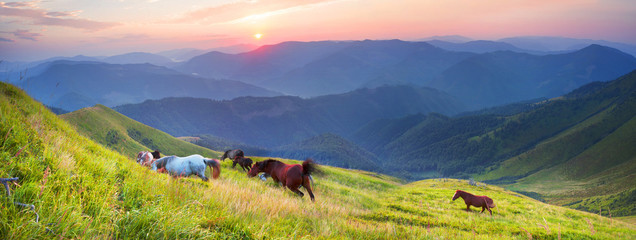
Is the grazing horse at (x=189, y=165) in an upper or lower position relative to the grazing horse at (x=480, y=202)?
upper

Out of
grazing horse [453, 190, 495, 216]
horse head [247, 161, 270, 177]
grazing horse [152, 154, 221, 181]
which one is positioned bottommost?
grazing horse [453, 190, 495, 216]

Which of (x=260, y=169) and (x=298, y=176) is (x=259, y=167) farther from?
(x=298, y=176)

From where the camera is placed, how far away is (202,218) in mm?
4348

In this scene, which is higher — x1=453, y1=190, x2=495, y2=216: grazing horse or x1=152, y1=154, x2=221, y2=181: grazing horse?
x1=152, y1=154, x2=221, y2=181: grazing horse

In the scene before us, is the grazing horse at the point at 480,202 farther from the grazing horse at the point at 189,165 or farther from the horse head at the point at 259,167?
the grazing horse at the point at 189,165

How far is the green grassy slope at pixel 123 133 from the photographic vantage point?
411 ft

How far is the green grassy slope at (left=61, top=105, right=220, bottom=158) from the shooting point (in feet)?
411

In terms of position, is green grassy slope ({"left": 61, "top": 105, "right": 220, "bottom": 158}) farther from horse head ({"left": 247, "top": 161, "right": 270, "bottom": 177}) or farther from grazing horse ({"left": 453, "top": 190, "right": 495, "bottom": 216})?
grazing horse ({"left": 453, "top": 190, "right": 495, "bottom": 216})

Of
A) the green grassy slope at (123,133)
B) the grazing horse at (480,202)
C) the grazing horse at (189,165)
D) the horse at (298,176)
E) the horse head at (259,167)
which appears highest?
the horse at (298,176)

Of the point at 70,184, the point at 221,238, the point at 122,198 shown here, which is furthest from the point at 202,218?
the point at 70,184

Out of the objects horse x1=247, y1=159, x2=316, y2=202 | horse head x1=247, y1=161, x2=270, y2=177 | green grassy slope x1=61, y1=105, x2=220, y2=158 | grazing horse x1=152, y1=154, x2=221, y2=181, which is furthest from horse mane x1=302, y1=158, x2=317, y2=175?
green grassy slope x1=61, y1=105, x2=220, y2=158

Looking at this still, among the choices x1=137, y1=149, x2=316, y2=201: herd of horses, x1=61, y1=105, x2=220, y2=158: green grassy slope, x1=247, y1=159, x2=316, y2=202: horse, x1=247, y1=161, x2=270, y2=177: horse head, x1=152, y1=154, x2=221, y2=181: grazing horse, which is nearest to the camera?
x1=247, y1=159, x2=316, y2=202: horse

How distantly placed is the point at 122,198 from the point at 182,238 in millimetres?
1541

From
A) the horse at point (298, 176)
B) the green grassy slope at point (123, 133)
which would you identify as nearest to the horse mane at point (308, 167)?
the horse at point (298, 176)
